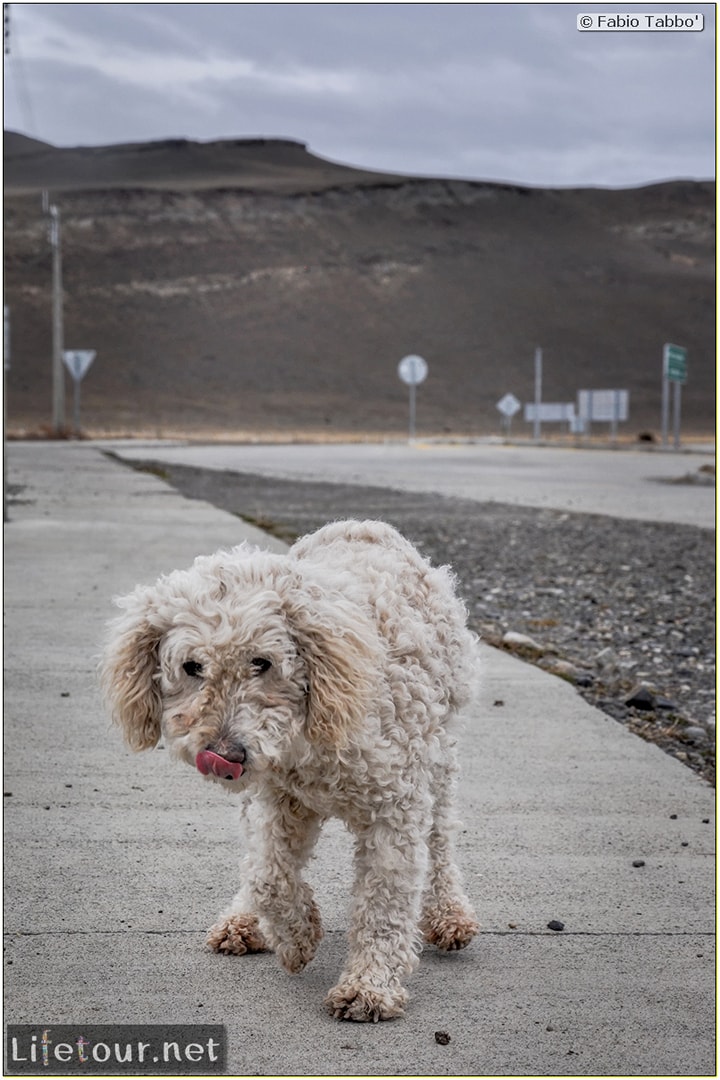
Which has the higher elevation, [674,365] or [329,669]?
[674,365]

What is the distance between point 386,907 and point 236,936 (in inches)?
21.1

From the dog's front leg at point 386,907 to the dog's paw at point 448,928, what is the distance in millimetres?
354

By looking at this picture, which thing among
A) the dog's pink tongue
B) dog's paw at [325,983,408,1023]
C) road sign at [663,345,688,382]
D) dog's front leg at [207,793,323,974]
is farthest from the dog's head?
road sign at [663,345,688,382]

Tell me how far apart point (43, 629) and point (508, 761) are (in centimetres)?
395

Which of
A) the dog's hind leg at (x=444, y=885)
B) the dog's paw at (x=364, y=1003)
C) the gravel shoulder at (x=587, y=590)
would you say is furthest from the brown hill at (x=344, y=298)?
the dog's paw at (x=364, y=1003)

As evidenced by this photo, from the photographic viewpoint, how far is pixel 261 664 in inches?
135

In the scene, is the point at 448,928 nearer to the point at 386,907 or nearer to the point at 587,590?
the point at 386,907

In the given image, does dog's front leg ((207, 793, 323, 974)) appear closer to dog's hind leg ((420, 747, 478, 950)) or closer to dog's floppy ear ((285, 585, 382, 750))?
dog's hind leg ((420, 747, 478, 950))

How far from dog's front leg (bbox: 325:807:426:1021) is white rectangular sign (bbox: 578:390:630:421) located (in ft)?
198

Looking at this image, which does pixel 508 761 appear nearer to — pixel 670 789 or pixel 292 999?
pixel 670 789

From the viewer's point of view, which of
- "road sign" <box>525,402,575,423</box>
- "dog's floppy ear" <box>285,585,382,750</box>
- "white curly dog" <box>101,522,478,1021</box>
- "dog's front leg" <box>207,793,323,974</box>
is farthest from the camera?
"road sign" <box>525,402,575,423</box>

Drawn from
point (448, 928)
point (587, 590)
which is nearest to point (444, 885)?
point (448, 928)

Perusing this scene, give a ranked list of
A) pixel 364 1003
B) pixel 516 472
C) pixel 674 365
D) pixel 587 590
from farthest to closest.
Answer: pixel 674 365 → pixel 516 472 → pixel 587 590 → pixel 364 1003

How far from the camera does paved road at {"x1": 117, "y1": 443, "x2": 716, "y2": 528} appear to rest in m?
22.0
